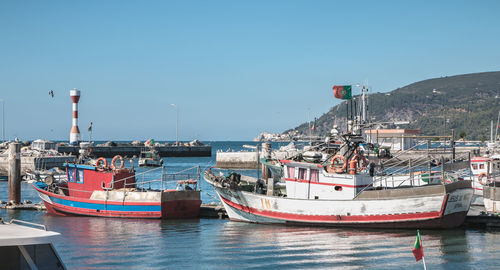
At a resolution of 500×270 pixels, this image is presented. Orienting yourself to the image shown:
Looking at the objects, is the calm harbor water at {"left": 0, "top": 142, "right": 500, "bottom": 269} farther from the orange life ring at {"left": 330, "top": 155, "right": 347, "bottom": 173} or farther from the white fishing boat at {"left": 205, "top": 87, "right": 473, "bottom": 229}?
the orange life ring at {"left": 330, "top": 155, "right": 347, "bottom": 173}

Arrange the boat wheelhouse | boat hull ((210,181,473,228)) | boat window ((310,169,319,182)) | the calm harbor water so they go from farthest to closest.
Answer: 1. the boat wheelhouse
2. boat window ((310,169,319,182))
3. boat hull ((210,181,473,228))
4. the calm harbor water

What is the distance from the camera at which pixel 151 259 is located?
20.0 meters

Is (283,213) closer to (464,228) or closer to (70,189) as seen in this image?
(464,228)

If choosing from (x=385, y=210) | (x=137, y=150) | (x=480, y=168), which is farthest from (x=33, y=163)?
(x=385, y=210)

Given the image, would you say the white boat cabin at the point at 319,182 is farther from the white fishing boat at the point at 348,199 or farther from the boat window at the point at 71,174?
the boat window at the point at 71,174

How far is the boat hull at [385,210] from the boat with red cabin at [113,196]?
5003mm

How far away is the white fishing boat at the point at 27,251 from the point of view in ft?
32.4

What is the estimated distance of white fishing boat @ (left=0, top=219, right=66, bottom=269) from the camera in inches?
389

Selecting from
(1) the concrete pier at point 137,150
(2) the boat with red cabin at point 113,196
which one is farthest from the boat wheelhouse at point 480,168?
(1) the concrete pier at point 137,150

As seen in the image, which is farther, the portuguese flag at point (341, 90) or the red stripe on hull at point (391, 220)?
the portuguese flag at point (341, 90)

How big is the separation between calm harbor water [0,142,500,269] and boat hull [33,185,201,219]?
76 cm

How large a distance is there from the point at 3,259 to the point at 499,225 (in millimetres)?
22406

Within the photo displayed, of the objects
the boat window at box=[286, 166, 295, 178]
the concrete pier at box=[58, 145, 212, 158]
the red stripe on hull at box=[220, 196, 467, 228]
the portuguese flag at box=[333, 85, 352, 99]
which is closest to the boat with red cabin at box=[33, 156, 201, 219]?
the boat window at box=[286, 166, 295, 178]

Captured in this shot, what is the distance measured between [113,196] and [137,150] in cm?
9140
